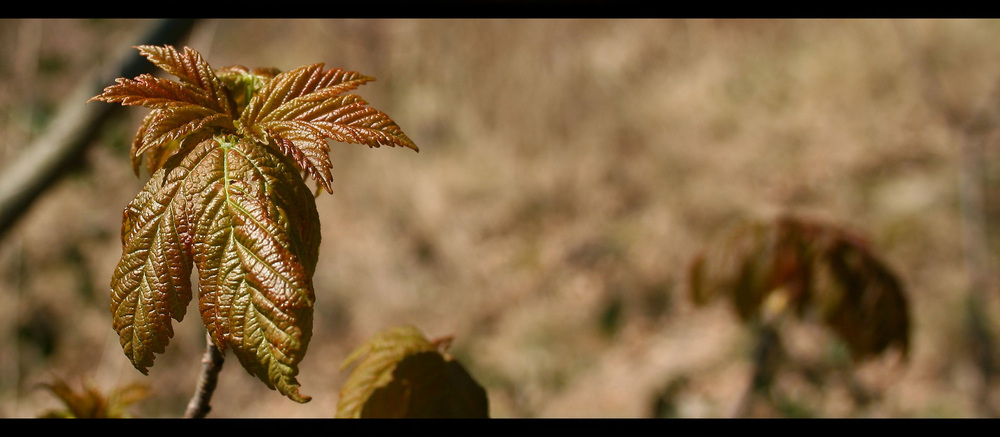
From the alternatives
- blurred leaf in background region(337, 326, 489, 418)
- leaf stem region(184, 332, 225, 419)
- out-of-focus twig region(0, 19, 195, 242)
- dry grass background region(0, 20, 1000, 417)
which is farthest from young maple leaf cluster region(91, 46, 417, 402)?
dry grass background region(0, 20, 1000, 417)

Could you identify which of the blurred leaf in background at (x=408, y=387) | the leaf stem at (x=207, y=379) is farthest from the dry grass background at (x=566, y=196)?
the leaf stem at (x=207, y=379)

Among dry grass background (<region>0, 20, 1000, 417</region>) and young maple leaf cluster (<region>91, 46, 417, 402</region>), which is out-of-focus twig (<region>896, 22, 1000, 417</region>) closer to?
dry grass background (<region>0, 20, 1000, 417</region>)

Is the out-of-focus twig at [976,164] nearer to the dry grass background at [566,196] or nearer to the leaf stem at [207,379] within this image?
the dry grass background at [566,196]

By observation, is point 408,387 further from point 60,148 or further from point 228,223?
point 60,148

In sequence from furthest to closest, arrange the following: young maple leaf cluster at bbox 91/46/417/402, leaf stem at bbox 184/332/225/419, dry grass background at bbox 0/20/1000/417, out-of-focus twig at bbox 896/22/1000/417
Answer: dry grass background at bbox 0/20/1000/417
out-of-focus twig at bbox 896/22/1000/417
leaf stem at bbox 184/332/225/419
young maple leaf cluster at bbox 91/46/417/402

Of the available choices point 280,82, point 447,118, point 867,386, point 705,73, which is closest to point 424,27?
point 447,118

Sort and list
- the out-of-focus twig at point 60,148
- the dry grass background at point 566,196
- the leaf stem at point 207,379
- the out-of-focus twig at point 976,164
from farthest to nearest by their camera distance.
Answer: the dry grass background at point 566,196 → the out-of-focus twig at point 976,164 → the out-of-focus twig at point 60,148 → the leaf stem at point 207,379
